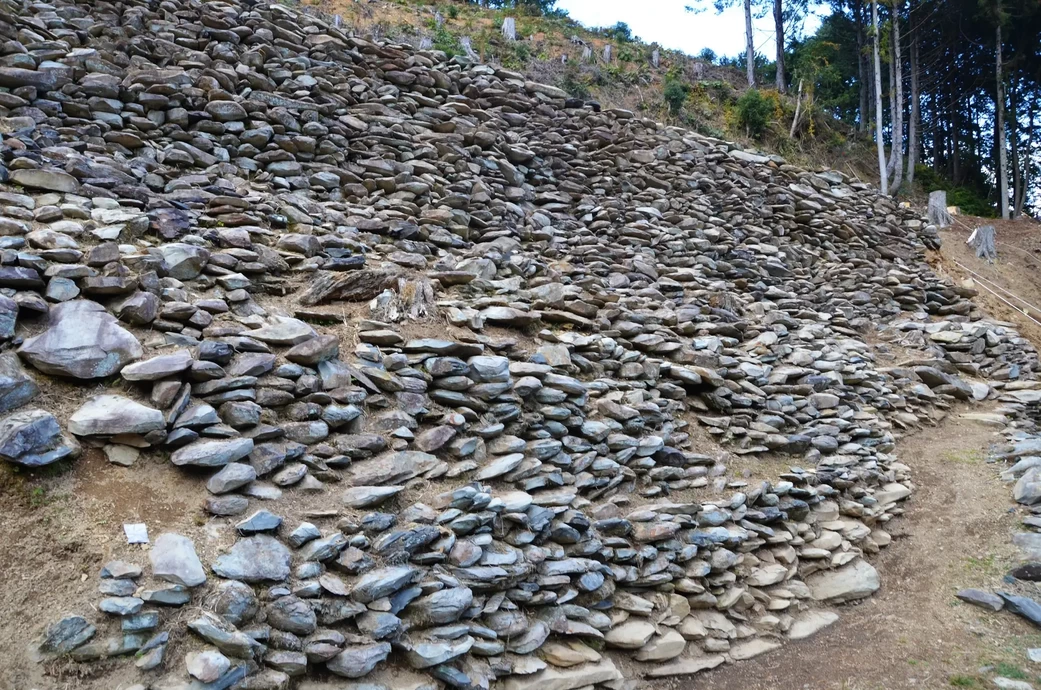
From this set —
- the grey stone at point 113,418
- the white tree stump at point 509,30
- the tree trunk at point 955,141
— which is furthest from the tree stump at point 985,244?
the grey stone at point 113,418

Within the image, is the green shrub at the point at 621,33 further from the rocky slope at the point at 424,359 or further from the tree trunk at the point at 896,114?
the rocky slope at the point at 424,359

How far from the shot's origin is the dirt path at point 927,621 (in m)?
4.79

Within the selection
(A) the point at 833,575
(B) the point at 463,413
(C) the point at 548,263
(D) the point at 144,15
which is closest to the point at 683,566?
(A) the point at 833,575

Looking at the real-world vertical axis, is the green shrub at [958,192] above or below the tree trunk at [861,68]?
below

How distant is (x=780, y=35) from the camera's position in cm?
2395

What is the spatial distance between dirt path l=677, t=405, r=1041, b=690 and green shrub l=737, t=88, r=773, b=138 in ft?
43.8

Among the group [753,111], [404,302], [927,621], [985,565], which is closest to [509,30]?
[753,111]

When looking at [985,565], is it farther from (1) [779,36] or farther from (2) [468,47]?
(1) [779,36]

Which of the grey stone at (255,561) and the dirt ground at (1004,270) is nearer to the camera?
the grey stone at (255,561)

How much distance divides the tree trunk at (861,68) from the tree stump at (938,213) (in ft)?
26.6

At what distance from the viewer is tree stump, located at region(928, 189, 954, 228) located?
15.7 m

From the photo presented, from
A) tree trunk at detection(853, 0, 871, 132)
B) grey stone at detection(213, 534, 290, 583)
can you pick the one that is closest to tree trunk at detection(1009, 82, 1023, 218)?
tree trunk at detection(853, 0, 871, 132)

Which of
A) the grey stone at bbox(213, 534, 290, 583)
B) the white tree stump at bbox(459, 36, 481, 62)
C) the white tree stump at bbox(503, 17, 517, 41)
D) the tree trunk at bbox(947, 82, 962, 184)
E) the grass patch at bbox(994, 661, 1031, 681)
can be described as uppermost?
the white tree stump at bbox(503, 17, 517, 41)

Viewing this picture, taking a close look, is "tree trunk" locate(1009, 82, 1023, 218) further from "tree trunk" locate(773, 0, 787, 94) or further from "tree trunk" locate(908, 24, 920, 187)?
"tree trunk" locate(773, 0, 787, 94)
